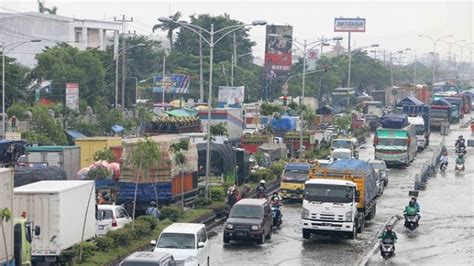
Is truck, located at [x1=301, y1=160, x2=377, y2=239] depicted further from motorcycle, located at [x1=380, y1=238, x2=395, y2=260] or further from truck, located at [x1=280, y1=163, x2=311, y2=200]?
truck, located at [x1=280, y1=163, x2=311, y2=200]

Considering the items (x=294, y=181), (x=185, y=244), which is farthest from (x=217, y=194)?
(x=185, y=244)

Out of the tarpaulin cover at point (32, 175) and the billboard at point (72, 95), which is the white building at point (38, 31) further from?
the tarpaulin cover at point (32, 175)

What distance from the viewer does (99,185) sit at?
130 feet

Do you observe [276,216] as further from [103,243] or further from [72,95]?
[72,95]

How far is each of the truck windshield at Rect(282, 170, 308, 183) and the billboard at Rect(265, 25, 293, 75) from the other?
163 ft

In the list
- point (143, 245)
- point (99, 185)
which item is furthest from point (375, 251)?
point (99, 185)

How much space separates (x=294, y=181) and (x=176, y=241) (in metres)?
19.3

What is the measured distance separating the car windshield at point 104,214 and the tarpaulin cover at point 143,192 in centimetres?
592

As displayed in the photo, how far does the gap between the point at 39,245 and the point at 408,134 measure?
41.3m

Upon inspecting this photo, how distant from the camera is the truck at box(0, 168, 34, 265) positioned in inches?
956

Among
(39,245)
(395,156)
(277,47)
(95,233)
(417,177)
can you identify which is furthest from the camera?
(277,47)

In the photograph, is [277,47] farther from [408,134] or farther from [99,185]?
[99,185]

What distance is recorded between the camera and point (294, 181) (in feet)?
153

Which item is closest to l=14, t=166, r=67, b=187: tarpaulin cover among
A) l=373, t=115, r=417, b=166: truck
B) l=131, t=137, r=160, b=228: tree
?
l=131, t=137, r=160, b=228: tree
